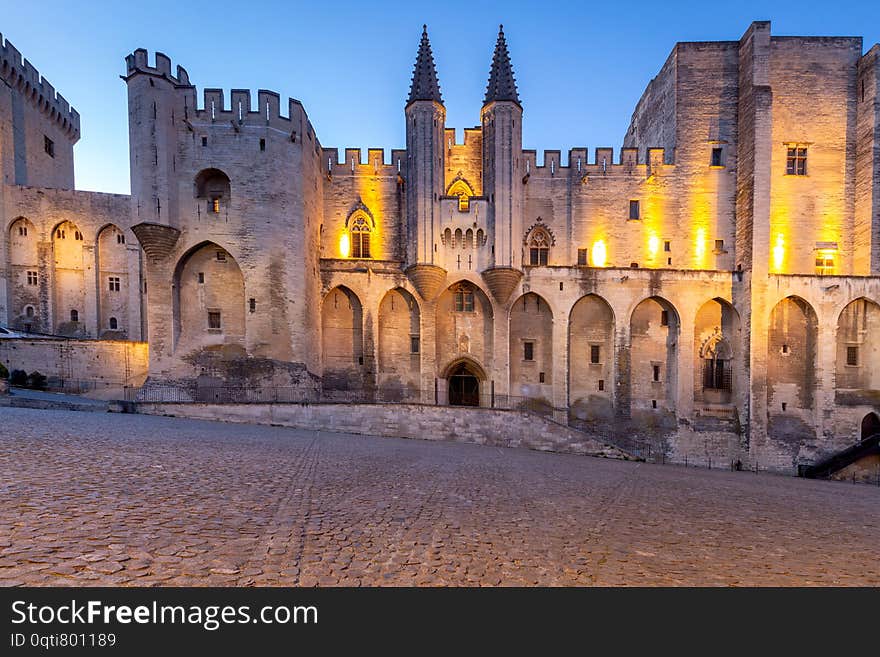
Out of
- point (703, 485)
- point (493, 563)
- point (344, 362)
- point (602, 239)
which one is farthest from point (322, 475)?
point (602, 239)

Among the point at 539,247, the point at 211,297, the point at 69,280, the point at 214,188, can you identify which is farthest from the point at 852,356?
the point at 69,280

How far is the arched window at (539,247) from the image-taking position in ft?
74.7

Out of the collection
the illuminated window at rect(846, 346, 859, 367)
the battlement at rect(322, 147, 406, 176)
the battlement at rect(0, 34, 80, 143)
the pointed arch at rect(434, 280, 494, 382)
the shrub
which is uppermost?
the battlement at rect(0, 34, 80, 143)

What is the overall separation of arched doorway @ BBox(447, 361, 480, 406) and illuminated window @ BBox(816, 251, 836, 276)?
21147 mm

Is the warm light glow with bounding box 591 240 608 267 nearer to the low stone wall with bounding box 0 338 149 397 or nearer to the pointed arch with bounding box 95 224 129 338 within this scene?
the low stone wall with bounding box 0 338 149 397

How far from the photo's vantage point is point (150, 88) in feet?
54.3

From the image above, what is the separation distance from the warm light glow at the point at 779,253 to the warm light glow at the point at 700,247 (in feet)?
13.6

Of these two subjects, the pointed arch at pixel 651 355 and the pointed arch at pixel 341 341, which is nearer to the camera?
the pointed arch at pixel 341 341

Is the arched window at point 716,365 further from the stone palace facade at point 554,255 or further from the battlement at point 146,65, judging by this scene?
the battlement at point 146,65

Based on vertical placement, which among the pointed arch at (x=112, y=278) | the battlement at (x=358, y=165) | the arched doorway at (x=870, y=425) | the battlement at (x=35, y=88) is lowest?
the arched doorway at (x=870, y=425)

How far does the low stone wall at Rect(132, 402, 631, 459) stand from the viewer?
578 inches

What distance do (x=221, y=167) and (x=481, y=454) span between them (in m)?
17.4

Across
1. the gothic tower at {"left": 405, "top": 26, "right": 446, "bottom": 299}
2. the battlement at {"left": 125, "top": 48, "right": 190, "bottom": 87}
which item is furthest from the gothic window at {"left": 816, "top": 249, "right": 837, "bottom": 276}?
the battlement at {"left": 125, "top": 48, "right": 190, "bottom": 87}

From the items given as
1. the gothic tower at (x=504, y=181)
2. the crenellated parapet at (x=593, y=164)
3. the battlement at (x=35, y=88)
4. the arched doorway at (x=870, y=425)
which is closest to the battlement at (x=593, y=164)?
the crenellated parapet at (x=593, y=164)
